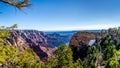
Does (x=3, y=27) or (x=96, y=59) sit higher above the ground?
(x=3, y=27)

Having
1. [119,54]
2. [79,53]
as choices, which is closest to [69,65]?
[119,54]

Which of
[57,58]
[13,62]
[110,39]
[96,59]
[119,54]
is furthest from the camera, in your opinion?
[110,39]

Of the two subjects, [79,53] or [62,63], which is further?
[79,53]

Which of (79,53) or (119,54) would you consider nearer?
(119,54)

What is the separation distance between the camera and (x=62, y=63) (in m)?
85.9

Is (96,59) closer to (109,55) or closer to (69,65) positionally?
(109,55)

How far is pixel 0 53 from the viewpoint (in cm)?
2117

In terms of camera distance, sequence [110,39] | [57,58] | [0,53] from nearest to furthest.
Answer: [0,53], [57,58], [110,39]

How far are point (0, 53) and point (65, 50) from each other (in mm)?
66488

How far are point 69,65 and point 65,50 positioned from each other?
453 cm

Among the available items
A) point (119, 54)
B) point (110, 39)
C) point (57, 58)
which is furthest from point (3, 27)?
point (110, 39)

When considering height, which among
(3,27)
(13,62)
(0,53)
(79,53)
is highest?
(3,27)

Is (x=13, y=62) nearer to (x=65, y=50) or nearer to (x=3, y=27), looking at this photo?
(x=3, y=27)

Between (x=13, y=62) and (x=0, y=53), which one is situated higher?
(x=0, y=53)
